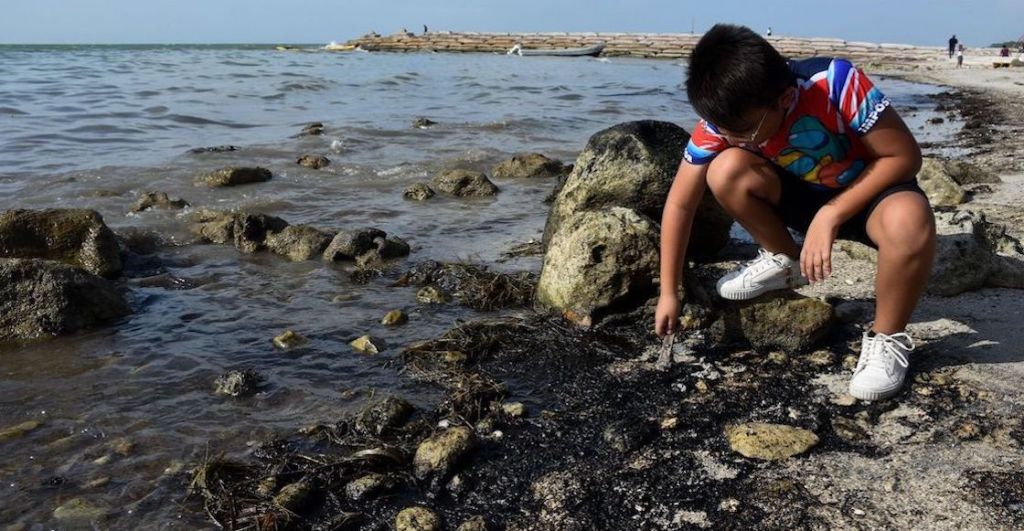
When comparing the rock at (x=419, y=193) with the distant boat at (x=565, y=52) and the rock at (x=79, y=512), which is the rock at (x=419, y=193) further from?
the distant boat at (x=565, y=52)

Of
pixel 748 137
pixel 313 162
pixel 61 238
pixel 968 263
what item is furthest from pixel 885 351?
pixel 313 162

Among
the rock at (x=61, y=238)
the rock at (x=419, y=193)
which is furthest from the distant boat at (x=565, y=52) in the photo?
the rock at (x=61, y=238)

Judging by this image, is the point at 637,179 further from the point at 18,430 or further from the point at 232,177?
the point at 232,177

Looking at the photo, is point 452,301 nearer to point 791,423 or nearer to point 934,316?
point 791,423

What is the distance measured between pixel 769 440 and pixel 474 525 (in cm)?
112

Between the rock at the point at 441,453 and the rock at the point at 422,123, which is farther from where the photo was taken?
the rock at the point at 422,123

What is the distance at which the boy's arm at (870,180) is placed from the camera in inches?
106

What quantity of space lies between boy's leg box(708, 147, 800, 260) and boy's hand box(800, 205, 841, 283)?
34 cm

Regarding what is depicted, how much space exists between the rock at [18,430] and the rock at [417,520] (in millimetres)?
1787

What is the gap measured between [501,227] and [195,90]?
52.1ft

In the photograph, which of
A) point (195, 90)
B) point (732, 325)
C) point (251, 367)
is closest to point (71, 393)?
point (251, 367)

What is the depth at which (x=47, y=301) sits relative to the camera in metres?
4.17

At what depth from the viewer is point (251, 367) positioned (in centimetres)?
369

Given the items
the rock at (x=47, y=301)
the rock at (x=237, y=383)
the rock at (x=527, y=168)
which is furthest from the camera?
the rock at (x=527, y=168)
